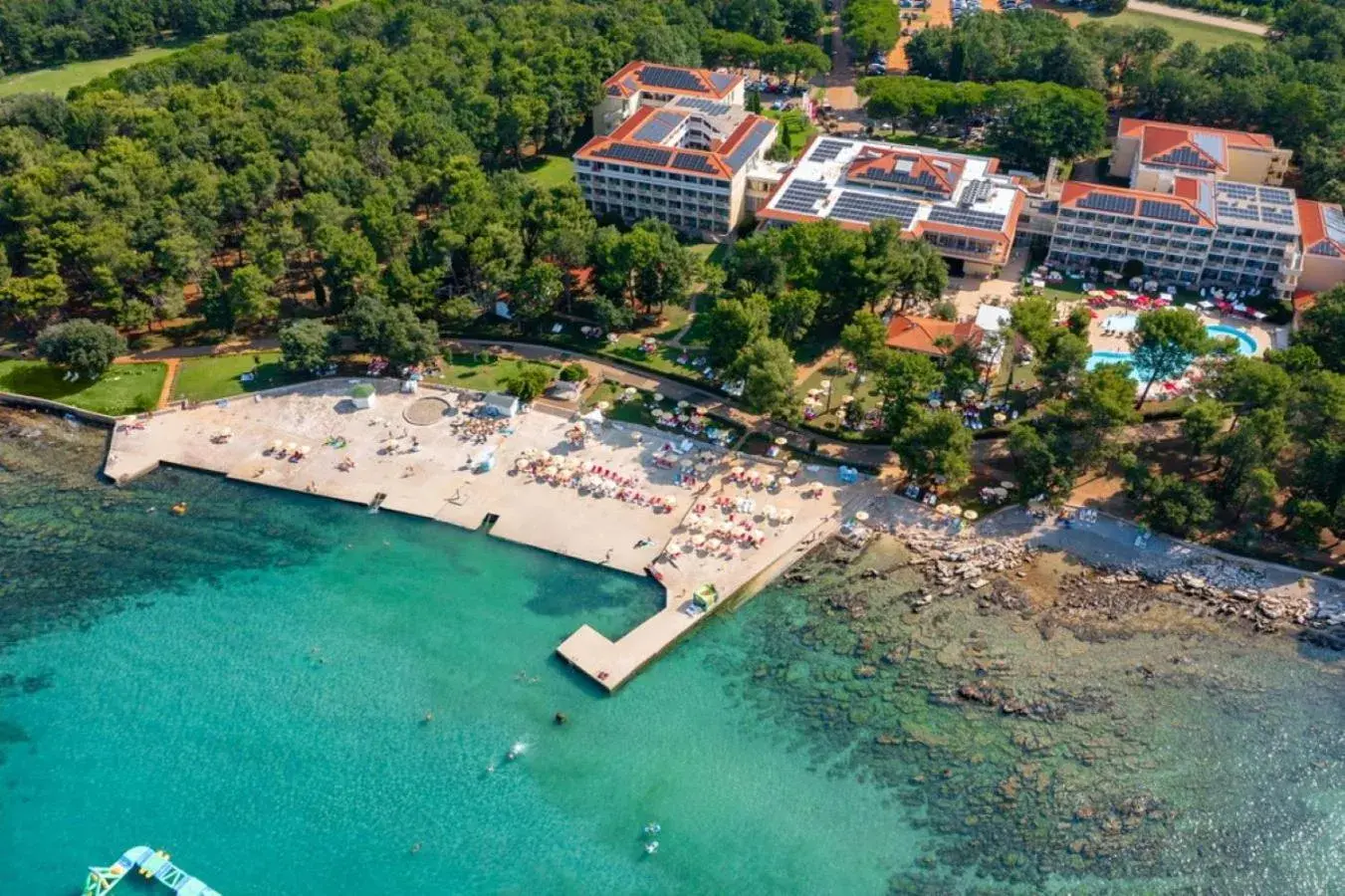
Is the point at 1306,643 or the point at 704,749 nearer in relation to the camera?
the point at 704,749

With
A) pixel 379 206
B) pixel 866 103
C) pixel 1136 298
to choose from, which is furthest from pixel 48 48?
pixel 1136 298

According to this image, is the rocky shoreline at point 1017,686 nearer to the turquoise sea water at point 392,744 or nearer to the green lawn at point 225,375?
the turquoise sea water at point 392,744

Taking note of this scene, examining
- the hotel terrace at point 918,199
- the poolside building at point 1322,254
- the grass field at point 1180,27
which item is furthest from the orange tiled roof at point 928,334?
the grass field at point 1180,27

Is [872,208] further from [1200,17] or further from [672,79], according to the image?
[1200,17]

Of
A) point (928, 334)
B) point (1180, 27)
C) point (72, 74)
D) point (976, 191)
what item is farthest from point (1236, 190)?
point (72, 74)

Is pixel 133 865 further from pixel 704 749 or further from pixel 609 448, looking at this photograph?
pixel 609 448
